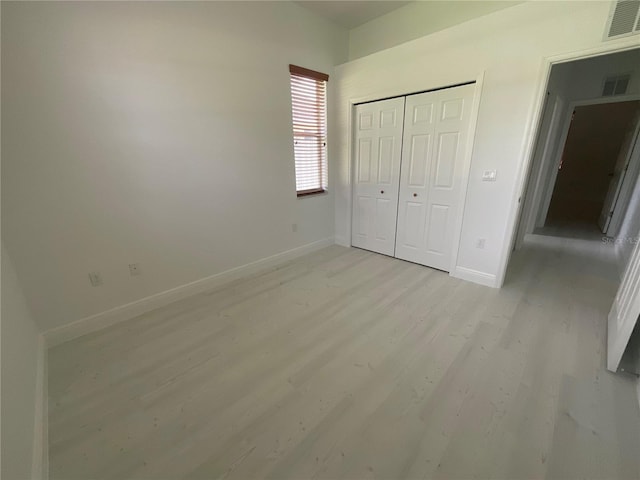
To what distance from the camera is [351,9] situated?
302 centimetres

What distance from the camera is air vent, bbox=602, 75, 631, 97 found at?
3.63 metres

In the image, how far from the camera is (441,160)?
2.83 metres

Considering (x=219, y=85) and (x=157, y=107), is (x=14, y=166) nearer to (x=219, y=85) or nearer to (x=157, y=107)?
(x=157, y=107)

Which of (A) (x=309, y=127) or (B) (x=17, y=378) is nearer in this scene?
(B) (x=17, y=378)

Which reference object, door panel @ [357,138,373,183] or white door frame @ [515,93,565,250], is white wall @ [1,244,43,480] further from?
white door frame @ [515,93,565,250]

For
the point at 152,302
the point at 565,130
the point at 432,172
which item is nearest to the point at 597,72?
the point at 565,130

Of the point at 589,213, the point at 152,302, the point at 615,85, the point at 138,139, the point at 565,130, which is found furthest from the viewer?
the point at 589,213

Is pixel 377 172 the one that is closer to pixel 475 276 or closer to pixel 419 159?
pixel 419 159

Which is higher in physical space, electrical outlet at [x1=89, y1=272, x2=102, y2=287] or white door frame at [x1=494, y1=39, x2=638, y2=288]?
white door frame at [x1=494, y1=39, x2=638, y2=288]

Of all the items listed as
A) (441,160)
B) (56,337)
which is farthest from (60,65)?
(441,160)

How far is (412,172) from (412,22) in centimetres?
174

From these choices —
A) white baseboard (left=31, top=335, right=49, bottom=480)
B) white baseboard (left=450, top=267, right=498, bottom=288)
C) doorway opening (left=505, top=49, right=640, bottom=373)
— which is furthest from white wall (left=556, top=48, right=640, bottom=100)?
white baseboard (left=31, top=335, right=49, bottom=480)

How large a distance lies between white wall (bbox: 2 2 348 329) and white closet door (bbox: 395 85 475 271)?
1.48 meters

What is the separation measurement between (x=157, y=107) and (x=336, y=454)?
2738mm
